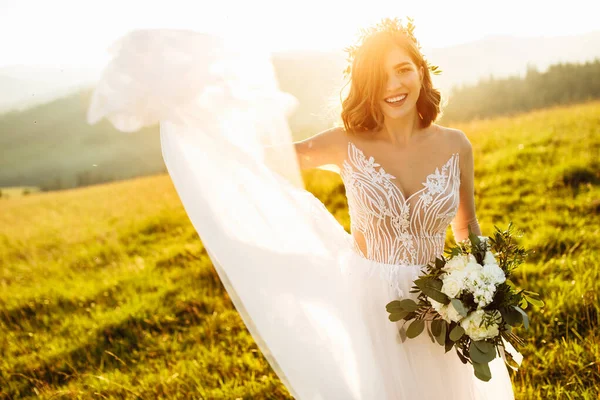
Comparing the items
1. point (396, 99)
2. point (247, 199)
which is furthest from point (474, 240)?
point (247, 199)

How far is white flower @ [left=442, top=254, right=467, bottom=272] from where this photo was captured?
248 centimetres

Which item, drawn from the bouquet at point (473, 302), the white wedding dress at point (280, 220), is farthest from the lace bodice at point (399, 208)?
the bouquet at point (473, 302)

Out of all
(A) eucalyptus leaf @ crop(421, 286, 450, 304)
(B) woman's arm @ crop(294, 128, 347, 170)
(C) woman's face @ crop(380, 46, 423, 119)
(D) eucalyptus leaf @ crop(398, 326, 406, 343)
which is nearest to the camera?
(A) eucalyptus leaf @ crop(421, 286, 450, 304)

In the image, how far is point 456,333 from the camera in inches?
95.5

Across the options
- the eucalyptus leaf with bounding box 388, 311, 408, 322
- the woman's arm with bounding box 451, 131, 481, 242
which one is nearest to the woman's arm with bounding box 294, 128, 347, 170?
the woman's arm with bounding box 451, 131, 481, 242

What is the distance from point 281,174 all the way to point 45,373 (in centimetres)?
364

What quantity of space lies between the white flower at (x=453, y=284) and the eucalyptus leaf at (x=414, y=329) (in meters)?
0.25

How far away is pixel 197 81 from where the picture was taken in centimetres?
254

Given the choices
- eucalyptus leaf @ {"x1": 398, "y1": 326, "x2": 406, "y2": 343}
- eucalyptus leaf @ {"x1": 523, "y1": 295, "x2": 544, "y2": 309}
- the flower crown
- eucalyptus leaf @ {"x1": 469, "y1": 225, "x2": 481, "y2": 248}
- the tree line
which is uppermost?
the flower crown

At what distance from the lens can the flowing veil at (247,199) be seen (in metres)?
2.48

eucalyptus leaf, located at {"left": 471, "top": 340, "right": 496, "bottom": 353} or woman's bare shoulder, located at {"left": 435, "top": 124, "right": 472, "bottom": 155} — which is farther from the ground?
woman's bare shoulder, located at {"left": 435, "top": 124, "right": 472, "bottom": 155}

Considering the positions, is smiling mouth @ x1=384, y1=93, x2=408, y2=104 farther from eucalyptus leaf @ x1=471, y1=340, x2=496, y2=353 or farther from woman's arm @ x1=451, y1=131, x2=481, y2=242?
eucalyptus leaf @ x1=471, y1=340, x2=496, y2=353

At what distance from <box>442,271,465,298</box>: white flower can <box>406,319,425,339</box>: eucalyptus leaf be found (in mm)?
246

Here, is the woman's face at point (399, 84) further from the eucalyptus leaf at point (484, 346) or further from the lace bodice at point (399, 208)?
the eucalyptus leaf at point (484, 346)
